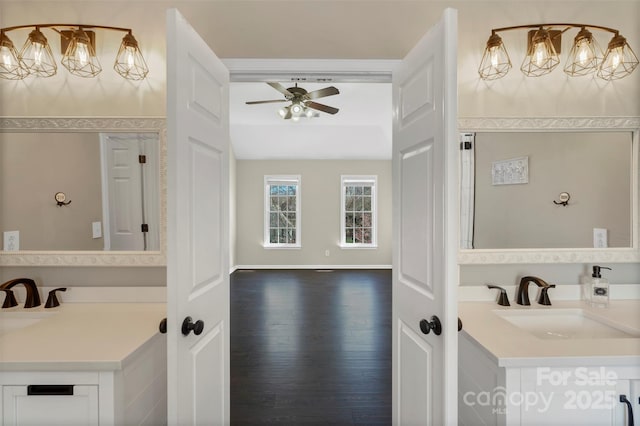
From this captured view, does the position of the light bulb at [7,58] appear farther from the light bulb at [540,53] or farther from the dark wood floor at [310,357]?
the light bulb at [540,53]

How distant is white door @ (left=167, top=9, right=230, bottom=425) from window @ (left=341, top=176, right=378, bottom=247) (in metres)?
5.88

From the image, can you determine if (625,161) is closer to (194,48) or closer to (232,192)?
(194,48)

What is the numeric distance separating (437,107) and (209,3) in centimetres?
147

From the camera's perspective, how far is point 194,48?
125 cm

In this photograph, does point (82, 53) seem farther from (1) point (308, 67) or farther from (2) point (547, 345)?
(2) point (547, 345)

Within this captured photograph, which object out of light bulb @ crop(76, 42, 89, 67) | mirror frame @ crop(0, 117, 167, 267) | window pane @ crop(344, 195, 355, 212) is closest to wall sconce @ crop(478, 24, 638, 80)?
mirror frame @ crop(0, 117, 167, 267)

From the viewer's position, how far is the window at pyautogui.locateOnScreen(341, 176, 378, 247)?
7.36m

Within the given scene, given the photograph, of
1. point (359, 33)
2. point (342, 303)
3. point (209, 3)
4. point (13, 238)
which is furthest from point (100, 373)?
point (342, 303)

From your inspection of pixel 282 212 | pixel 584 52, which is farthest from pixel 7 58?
pixel 282 212

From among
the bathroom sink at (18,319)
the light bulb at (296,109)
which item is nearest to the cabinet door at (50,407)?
the bathroom sink at (18,319)

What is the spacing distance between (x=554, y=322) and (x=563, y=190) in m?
0.76

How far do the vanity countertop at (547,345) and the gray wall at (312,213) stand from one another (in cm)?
578

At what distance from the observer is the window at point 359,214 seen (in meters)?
7.36

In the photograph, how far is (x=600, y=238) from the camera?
1.83m
